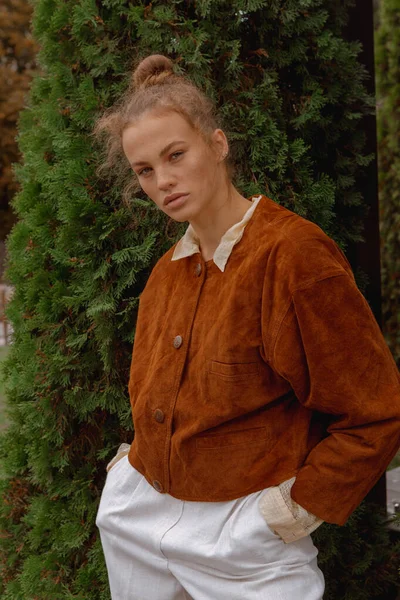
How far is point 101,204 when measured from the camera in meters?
2.74

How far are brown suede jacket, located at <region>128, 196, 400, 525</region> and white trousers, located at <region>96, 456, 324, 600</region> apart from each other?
0.20 feet

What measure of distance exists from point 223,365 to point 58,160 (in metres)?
1.57

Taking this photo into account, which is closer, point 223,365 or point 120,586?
point 223,365

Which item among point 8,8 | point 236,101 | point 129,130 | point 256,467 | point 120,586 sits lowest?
point 120,586

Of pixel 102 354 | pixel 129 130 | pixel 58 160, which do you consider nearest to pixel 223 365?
pixel 129 130

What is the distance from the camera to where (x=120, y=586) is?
205 centimetres

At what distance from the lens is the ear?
6.07 ft

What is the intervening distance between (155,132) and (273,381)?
67 centimetres

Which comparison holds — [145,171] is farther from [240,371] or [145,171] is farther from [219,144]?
[240,371]

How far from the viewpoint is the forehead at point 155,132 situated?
69.4 inches

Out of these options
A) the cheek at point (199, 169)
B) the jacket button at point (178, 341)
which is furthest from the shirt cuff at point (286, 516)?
the cheek at point (199, 169)

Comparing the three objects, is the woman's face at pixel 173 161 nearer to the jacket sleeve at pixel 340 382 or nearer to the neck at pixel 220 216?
the neck at pixel 220 216

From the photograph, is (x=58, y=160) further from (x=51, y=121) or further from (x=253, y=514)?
(x=253, y=514)

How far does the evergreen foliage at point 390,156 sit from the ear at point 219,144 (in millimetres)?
3552
